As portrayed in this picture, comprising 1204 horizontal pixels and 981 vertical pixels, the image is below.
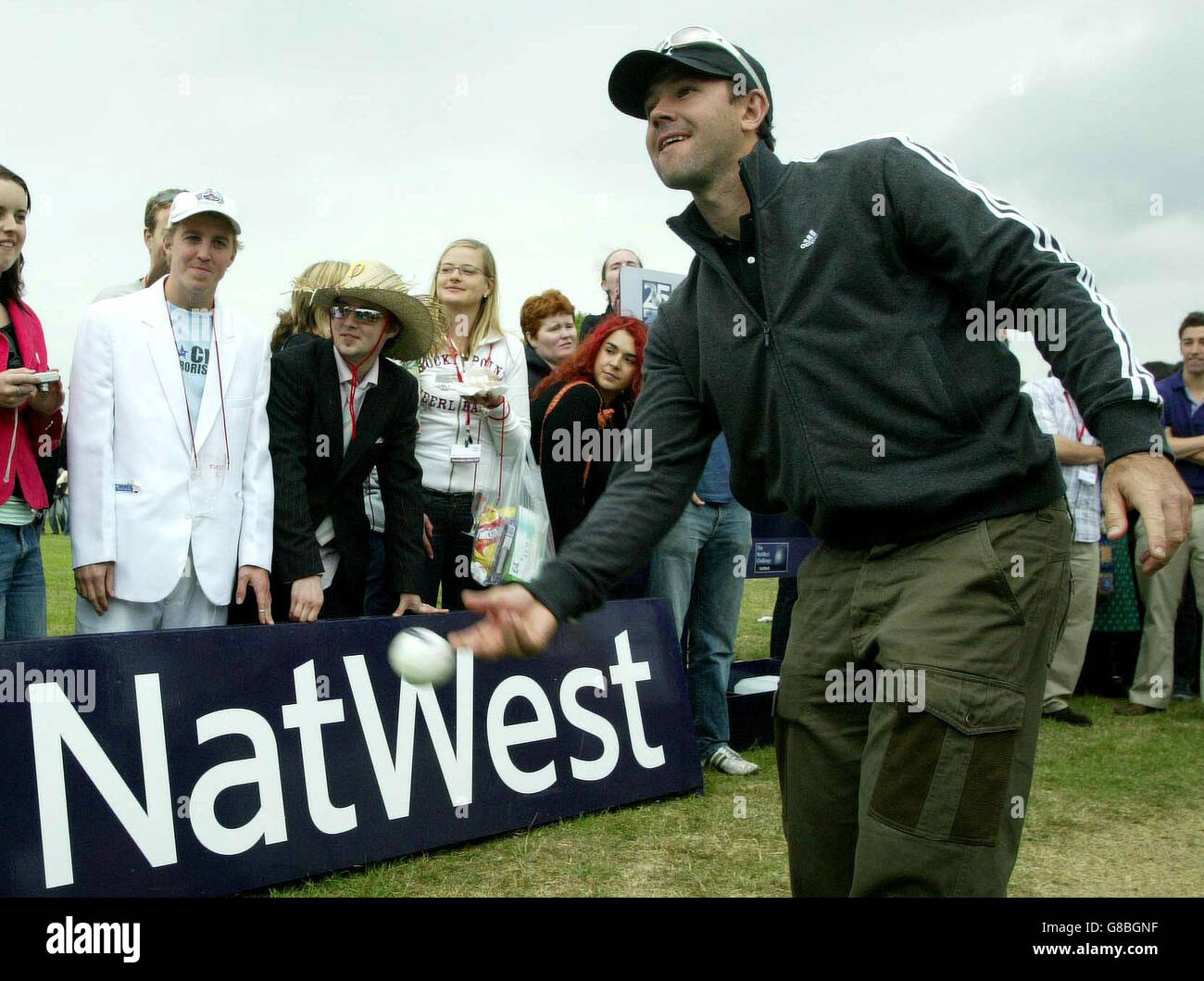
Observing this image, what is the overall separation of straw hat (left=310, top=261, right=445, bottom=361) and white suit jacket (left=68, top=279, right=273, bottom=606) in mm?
670

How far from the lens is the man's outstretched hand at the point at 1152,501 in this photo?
2.03 m

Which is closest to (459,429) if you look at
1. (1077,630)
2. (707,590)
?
(707,590)

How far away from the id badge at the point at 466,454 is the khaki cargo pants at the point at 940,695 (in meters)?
3.17

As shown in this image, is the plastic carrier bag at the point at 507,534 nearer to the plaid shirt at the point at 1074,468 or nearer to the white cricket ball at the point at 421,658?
the white cricket ball at the point at 421,658

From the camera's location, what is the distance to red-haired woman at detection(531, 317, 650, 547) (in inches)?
229

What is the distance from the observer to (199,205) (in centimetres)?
443

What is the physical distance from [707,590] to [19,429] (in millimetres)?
3545

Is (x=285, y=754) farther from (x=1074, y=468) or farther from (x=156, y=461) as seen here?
(x=1074, y=468)

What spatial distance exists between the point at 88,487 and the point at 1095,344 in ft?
11.4

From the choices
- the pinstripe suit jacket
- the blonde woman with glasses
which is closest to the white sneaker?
the blonde woman with glasses

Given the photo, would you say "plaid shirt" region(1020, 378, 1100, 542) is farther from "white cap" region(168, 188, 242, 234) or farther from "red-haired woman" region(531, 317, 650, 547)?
"white cap" region(168, 188, 242, 234)

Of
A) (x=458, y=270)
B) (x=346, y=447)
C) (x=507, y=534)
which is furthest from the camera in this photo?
(x=458, y=270)

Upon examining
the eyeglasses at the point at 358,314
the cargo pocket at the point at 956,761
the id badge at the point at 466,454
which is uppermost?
the eyeglasses at the point at 358,314

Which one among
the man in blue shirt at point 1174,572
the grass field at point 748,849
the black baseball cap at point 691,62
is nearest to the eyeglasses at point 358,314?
the grass field at point 748,849
